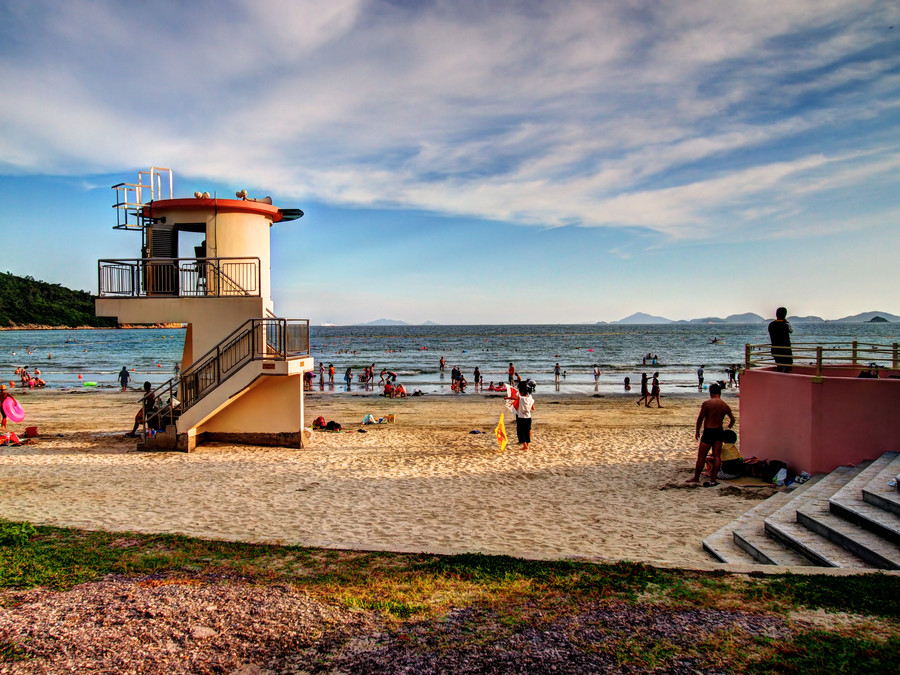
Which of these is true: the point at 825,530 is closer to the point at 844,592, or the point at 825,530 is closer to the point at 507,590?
the point at 844,592

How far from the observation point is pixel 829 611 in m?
5.00

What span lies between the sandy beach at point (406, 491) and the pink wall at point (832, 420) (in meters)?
1.48

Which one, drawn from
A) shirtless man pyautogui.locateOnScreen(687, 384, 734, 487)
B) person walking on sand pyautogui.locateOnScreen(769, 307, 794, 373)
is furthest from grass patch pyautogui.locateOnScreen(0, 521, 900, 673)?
person walking on sand pyautogui.locateOnScreen(769, 307, 794, 373)

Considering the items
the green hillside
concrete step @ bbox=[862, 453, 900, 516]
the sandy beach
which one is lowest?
the sandy beach

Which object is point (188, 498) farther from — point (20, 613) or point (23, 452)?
point (23, 452)

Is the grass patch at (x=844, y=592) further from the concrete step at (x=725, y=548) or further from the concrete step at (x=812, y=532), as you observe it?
the concrete step at (x=725, y=548)

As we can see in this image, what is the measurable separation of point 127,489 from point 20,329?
184 m

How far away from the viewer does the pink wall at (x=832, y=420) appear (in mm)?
10625

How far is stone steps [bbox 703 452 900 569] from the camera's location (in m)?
6.60

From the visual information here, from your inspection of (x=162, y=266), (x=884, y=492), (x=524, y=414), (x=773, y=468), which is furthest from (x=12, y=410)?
(x=884, y=492)

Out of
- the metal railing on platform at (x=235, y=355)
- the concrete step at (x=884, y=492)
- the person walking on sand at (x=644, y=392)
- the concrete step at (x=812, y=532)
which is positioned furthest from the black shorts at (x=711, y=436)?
the person walking on sand at (x=644, y=392)

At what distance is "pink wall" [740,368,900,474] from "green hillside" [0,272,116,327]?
17466cm

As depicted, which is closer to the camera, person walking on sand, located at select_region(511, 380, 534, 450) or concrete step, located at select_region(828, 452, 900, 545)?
concrete step, located at select_region(828, 452, 900, 545)

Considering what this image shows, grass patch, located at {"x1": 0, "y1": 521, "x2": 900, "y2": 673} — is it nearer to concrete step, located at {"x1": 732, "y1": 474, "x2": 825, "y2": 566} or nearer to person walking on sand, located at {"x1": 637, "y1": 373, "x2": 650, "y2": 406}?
concrete step, located at {"x1": 732, "y1": 474, "x2": 825, "y2": 566}
